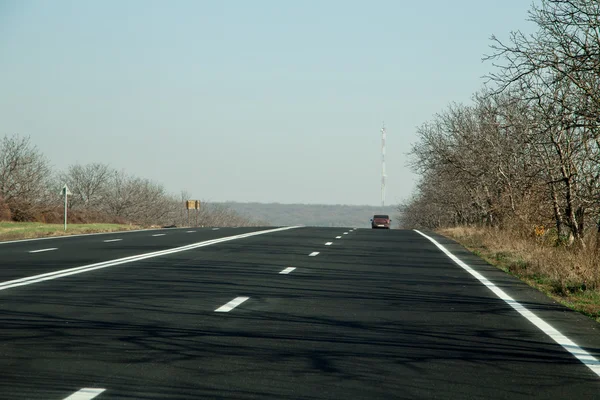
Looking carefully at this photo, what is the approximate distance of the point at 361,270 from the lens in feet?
64.7

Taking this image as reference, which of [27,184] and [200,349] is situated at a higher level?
[27,184]

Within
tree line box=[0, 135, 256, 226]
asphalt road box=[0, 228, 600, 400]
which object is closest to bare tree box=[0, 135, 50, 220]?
tree line box=[0, 135, 256, 226]

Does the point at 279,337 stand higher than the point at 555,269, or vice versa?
the point at 555,269

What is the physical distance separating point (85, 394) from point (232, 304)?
238 inches

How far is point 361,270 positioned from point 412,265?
2438 mm

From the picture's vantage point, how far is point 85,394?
268 inches

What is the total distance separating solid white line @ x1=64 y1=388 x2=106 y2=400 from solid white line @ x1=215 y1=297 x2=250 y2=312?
5140 millimetres

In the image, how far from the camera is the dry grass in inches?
591

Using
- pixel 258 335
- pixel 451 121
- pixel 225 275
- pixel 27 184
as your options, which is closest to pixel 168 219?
pixel 27 184

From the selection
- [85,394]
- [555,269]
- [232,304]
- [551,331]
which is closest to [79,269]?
[232,304]

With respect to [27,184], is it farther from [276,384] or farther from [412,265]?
[276,384]

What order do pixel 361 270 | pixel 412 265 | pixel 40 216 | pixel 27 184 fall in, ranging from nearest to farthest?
pixel 361 270 → pixel 412 265 → pixel 40 216 → pixel 27 184

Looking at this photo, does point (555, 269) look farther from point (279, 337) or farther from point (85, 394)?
point (85, 394)

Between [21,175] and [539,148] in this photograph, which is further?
[21,175]
